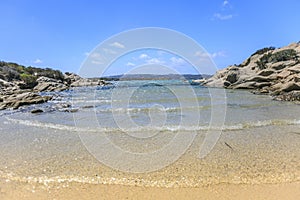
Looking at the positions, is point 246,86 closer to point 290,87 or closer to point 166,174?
point 290,87

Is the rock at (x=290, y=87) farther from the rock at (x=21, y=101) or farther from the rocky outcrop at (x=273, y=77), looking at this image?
the rock at (x=21, y=101)

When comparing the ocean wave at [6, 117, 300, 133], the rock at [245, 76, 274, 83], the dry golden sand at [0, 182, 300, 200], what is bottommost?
the dry golden sand at [0, 182, 300, 200]

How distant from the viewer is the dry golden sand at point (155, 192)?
482cm

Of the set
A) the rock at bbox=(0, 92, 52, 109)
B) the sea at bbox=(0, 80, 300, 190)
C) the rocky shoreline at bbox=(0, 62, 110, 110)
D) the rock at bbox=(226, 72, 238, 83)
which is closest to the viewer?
the sea at bbox=(0, 80, 300, 190)

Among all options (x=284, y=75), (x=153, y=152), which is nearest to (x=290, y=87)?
(x=284, y=75)

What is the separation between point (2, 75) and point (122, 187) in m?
52.1

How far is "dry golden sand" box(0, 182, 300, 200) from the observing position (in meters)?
4.82

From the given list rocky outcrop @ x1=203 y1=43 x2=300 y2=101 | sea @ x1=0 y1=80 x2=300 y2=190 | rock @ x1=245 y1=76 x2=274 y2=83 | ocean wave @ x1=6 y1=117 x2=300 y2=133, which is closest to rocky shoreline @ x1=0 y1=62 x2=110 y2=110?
ocean wave @ x1=6 y1=117 x2=300 y2=133

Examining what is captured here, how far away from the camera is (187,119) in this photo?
1326cm

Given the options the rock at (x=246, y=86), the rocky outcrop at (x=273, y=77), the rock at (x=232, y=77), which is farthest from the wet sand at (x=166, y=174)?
the rock at (x=232, y=77)

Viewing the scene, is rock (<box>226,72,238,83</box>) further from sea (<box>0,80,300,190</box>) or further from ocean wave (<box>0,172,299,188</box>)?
ocean wave (<box>0,172,299,188</box>)

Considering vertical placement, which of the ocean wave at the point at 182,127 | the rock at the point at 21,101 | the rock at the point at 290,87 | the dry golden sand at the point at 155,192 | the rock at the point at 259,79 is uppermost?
the rock at the point at 259,79

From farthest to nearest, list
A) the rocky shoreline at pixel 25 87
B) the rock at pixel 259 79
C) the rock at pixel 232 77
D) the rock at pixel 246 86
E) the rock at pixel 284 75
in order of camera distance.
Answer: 1. the rock at pixel 232 77
2. the rock at pixel 246 86
3. the rock at pixel 259 79
4. the rock at pixel 284 75
5. the rocky shoreline at pixel 25 87

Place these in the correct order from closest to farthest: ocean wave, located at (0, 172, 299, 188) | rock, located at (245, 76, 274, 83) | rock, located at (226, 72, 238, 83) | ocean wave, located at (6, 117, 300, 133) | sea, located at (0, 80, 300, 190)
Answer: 1. ocean wave, located at (0, 172, 299, 188)
2. sea, located at (0, 80, 300, 190)
3. ocean wave, located at (6, 117, 300, 133)
4. rock, located at (245, 76, 274, 83)
5. rock, located at (226, 72, 238, 83)
